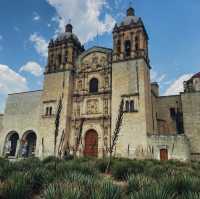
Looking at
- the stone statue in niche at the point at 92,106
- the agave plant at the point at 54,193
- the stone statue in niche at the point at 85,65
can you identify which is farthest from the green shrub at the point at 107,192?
the stone statue in niche at the point at 85,65

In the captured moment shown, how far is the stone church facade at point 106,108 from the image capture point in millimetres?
17328

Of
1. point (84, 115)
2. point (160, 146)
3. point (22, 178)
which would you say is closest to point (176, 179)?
point (22, 178)

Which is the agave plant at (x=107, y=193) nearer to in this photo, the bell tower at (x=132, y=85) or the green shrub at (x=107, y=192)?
the green shrub at (x=107, y=192)

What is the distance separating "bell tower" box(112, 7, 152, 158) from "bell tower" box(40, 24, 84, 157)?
4.87 m

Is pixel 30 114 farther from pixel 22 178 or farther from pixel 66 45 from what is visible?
pixel 22 178

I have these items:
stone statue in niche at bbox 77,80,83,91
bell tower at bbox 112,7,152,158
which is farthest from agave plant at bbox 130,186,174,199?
stone statue in niche at bbox 77,80,83,91

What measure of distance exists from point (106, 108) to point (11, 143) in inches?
514

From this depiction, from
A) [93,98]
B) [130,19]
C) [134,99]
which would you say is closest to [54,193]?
[134,99]

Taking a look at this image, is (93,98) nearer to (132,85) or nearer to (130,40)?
(132,85)

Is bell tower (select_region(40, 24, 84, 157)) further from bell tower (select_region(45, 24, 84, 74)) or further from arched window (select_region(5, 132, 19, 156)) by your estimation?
arched window (select_region(5, 132, 19, 156))

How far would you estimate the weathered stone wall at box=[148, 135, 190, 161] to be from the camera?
1630cm

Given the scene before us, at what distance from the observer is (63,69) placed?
→ 22203 mm

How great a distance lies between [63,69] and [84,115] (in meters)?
5.61

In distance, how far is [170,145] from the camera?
16.7 meters
